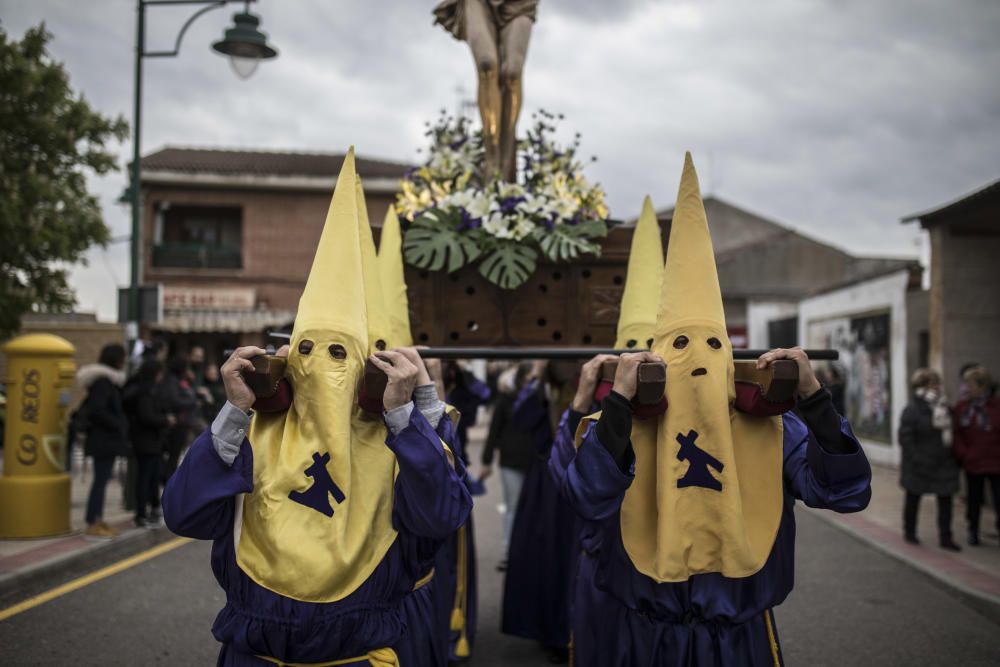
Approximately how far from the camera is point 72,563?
7477 millimetres

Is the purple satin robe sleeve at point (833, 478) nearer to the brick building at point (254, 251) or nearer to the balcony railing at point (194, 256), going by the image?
the brick building at point (254, 251)

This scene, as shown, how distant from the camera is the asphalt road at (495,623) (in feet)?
17.7

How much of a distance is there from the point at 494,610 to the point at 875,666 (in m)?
2.72

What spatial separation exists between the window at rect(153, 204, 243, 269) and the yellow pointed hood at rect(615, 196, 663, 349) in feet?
85.1


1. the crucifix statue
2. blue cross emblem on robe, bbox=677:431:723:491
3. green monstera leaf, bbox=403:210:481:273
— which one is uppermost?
the crucifix statue

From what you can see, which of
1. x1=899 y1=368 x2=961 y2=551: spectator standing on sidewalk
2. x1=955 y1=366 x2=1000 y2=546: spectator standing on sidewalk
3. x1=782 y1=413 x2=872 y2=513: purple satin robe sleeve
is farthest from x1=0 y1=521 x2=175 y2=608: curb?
x1=955 y1=366 x2=1000 y2=546: spectator standing on sidewalk

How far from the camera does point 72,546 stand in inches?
311

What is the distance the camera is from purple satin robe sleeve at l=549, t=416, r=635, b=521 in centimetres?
276

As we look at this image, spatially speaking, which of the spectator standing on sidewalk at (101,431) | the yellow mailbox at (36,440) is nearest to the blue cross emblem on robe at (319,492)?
the spectator standing on sidewalk at (101,431)

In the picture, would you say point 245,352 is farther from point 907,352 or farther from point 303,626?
point 907,352

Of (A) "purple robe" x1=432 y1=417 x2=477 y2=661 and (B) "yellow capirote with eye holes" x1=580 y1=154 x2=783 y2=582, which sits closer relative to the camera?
(B) "yellow capirote with eye holes" x1=580 y1=154 x2=783 y2=582

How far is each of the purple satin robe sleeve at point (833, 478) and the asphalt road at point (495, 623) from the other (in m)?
2.86

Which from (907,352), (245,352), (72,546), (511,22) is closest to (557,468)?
(245,352)

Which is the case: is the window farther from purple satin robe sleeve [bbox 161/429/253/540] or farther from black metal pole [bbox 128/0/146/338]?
→ purple satin robe sleeve [bbox 161/429/253/540]
